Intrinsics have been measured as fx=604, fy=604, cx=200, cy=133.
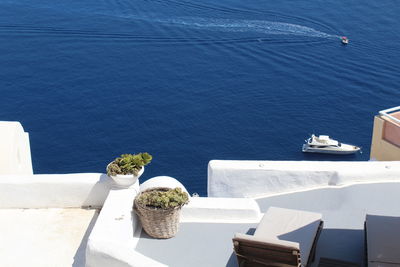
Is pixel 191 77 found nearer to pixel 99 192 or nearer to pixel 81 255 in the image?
pixel 99 192

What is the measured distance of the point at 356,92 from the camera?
4481 centimetres

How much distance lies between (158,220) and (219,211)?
0.68 meters

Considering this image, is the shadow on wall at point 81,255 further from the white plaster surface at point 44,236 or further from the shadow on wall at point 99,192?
the shadow on wall at point 99,192

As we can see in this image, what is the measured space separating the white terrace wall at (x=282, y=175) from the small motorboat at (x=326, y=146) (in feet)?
110

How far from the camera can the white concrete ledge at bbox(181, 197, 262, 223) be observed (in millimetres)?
5984

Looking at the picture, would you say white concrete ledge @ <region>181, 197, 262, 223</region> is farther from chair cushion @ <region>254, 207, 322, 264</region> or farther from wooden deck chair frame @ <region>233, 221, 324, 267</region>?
wooden deck chair frame @ <region>233, 221, 324, 267</region>

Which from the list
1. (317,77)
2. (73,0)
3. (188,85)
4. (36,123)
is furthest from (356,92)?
(73,0)

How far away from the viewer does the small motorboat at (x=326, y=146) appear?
39.8 metres

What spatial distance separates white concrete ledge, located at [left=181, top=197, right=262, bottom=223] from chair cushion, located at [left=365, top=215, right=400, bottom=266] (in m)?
1.17

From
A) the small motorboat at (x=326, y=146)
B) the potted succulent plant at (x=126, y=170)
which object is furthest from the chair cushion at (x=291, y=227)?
the small motorboat at (x=326, y=146)

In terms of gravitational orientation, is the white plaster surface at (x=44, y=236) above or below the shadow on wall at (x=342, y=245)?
below

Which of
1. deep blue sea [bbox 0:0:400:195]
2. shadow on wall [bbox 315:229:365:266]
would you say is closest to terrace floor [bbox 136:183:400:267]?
shadow on wall [bbox 315:229:365:266]

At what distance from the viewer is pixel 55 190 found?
6.48m

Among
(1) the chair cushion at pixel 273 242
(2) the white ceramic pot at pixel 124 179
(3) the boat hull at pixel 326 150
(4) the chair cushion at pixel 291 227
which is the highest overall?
(2) the white ceramic pot at pixel 124 179
